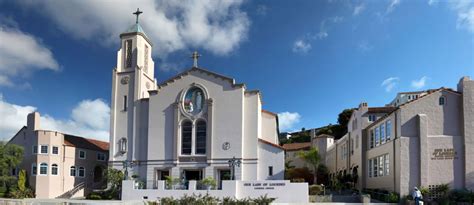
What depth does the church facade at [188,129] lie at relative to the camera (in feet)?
119

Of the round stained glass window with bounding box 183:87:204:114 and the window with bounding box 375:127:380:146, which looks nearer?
the window with bounding box 375:127:380:146

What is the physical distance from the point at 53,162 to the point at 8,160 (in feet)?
12.1

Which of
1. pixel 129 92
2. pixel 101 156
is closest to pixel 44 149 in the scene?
pixel 101 156

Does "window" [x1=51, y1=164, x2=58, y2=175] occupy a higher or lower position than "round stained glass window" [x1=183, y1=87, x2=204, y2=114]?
lower

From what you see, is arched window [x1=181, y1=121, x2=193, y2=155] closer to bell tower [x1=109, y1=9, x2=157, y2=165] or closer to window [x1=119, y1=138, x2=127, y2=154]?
bell tower [x1=109, y1=9, x2=157, y2=165]

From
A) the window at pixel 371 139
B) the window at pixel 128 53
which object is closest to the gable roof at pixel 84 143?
the window at pixel 128 53

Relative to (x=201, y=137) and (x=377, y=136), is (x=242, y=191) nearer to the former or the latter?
(x=201, y=137)

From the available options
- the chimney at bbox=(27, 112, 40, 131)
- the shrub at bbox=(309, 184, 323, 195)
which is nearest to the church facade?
the shrub at bbox=(309, 184, 323, 195)

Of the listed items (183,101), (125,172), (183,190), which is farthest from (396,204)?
(125,172)

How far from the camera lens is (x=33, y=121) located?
132 feet

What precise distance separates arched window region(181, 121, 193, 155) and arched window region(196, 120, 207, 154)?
0.63m

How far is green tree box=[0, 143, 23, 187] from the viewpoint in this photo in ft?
124

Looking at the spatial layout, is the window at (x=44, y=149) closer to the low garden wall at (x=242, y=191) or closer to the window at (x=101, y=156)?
the window at (x=101, y=156)

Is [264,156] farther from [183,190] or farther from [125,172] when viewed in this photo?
[125,172]
